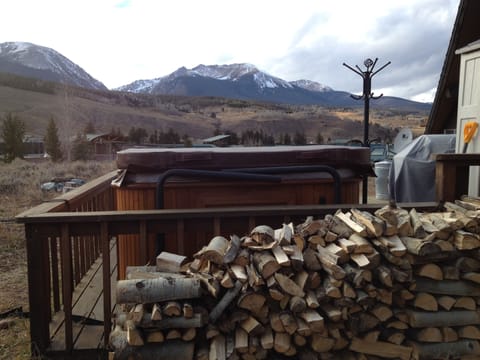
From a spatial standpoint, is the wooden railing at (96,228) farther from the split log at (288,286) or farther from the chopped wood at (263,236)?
the split log at (288,286)

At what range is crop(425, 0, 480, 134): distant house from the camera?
7.38 m

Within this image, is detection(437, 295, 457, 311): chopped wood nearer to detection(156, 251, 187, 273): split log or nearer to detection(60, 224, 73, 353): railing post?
detection(156, 251, 187, 273): split log

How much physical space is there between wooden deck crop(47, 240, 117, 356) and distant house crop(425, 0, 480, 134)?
7545mm

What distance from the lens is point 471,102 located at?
591 cm

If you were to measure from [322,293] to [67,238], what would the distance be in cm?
162

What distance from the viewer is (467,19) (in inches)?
293

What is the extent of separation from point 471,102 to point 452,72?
11.3 feet

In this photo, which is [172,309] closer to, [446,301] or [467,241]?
[446,301]

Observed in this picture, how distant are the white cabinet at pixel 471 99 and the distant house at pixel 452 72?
5.88ft

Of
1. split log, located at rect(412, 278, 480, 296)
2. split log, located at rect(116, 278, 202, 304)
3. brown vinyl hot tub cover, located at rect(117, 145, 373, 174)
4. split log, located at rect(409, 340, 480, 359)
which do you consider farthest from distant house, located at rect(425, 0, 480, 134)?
split log, located at rect(116, 278, 202, 304)

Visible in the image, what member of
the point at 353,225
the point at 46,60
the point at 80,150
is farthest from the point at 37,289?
the point at 46,60

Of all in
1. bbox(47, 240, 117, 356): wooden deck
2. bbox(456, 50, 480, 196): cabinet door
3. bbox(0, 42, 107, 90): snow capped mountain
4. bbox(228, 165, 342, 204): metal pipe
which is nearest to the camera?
bbox(47, 240, 117, 356): wooden deck

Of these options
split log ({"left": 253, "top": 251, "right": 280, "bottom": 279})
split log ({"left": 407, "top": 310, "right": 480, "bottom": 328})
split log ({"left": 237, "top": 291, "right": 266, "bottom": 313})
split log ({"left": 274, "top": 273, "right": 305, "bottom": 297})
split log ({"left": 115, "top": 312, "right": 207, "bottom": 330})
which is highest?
split log ({"left": 253, "top": 251, "right": 280, "bottom": 279})

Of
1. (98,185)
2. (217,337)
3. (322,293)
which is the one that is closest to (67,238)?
(217,337)
